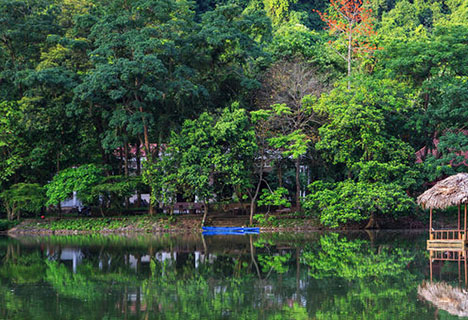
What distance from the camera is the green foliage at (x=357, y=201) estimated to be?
27.5 metres

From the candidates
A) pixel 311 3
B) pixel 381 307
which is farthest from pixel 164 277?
pixel 311 3

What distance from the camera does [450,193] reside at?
20.8 m

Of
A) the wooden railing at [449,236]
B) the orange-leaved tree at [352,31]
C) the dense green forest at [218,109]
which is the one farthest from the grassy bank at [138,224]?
the orange-leaved tree at [352,31]

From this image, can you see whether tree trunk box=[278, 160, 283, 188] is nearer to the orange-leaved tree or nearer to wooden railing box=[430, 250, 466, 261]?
the orange-leaved tree

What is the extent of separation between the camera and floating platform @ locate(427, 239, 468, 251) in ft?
67.7

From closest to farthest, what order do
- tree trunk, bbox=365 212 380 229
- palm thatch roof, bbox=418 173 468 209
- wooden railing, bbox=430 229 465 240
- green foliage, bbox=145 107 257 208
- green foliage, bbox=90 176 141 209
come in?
palm thatch roof, bbox=418 173 468 209 → wooden railing, bbox=430 229 465 240 → green foliage, bbox=145 107 257 208 → tree trunk, bbox=365 212 380 229 → green foliage, bbox=90 176 141 209

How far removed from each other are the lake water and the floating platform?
403mm

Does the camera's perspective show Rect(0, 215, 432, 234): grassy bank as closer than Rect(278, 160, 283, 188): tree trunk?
Yes

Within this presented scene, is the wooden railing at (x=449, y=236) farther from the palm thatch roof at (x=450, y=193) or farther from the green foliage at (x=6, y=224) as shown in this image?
the green foliage at (x=6, y=224)

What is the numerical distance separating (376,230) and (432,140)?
555cm

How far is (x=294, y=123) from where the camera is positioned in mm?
31141

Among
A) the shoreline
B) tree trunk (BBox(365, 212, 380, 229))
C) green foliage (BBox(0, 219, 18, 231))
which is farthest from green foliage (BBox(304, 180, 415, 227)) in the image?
green foliage (BBox(0, 219, 18, 231))

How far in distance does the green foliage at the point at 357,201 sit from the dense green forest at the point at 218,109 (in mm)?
74

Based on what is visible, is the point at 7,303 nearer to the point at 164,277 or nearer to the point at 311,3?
the point at 164,277
